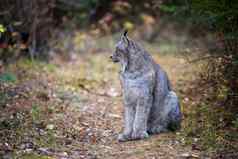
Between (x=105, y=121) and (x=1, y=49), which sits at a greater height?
(x=1, y=49)

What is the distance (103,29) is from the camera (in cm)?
1528

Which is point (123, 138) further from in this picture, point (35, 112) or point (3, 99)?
point (3, 99)

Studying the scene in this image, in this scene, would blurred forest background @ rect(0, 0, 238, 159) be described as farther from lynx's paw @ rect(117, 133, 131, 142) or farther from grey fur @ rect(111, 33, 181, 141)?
grey fur @ rect(111, 33, 181, 141)

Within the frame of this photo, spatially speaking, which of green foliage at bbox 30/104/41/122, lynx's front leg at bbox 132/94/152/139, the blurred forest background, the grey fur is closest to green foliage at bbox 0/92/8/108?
the blurred forest background

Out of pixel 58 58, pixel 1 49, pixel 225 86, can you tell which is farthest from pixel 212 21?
pixel 58 58

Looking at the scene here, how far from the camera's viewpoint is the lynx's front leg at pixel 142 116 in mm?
6852

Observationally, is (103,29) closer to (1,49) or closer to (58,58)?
(58,58)

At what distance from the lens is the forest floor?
6.25m

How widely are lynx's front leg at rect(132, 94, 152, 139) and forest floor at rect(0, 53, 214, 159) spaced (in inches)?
4.9

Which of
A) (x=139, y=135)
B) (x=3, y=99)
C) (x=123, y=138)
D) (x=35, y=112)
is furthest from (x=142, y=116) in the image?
(x=3, y=99)

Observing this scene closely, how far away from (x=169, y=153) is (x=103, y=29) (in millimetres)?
9426

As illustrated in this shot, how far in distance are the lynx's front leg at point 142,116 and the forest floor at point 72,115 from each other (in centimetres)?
12

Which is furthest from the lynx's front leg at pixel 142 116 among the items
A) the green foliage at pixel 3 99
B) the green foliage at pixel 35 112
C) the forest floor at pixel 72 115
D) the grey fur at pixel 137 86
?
the green foliage at pixel 3 99

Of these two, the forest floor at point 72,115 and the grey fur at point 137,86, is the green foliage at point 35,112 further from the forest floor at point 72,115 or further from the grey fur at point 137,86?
the grey fur at point 137,86
